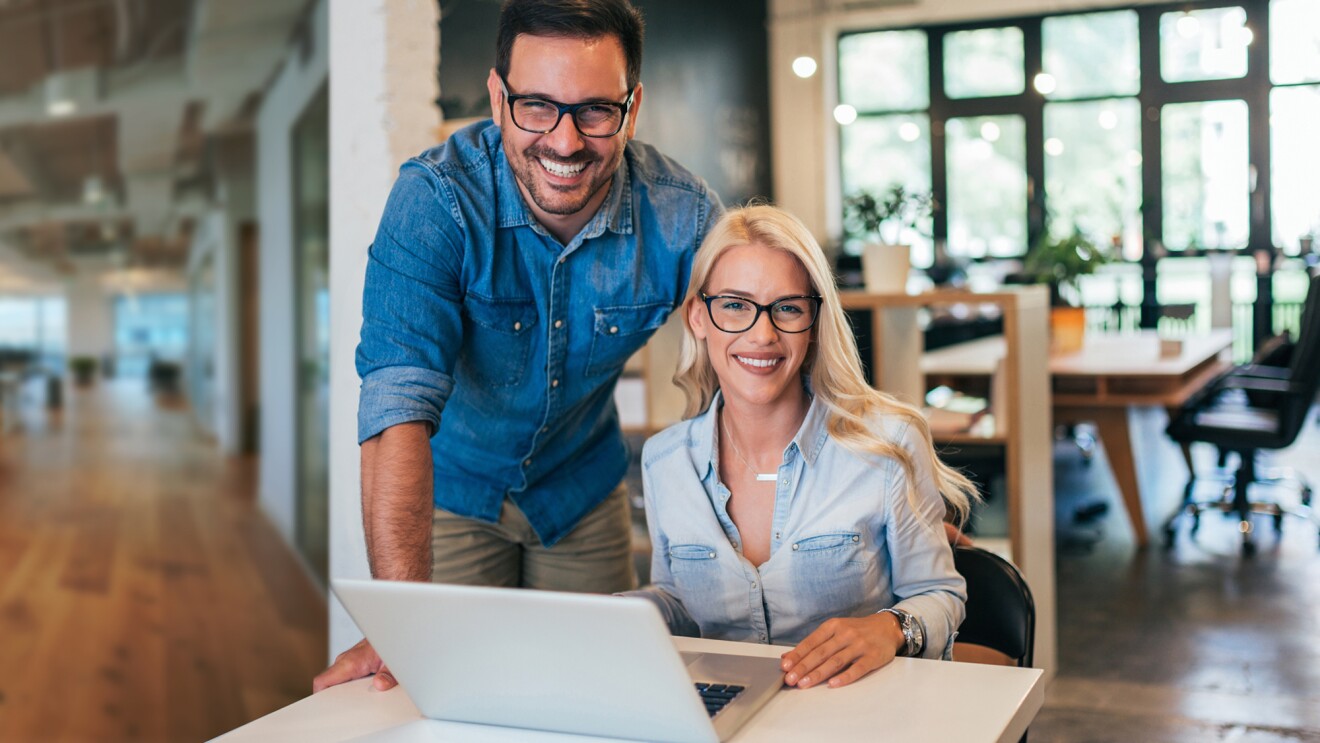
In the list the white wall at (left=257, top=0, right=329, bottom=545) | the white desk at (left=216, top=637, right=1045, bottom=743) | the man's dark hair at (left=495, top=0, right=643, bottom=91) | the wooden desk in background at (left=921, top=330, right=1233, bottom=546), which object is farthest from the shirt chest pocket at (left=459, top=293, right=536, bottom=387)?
the wooden desk in background at (left=921, top=330, right=1233, bottom=546)

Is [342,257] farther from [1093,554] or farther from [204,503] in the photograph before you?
[1093,554]

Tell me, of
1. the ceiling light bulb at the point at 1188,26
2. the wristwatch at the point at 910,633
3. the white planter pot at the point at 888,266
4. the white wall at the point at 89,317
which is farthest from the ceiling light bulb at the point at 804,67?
the wristwatch at the point at 910,633

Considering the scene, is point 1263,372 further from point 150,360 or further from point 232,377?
point 150,360

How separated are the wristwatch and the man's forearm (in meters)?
0.64

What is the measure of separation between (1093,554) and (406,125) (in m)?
3.72

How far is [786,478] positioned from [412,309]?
60 cm

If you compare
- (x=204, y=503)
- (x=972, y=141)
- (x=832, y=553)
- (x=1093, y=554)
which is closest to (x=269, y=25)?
(x=204, y=503)

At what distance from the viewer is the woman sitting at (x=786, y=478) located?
5.57ft

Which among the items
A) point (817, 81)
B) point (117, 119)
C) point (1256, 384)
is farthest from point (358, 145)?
point (817, 81)

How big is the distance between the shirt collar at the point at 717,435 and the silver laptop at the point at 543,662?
512 mm

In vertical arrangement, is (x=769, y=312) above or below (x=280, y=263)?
below

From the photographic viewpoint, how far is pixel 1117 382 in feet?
15.9

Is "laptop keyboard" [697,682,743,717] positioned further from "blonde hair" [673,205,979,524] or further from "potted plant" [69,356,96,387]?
"potted plant" [69,356,96,387]

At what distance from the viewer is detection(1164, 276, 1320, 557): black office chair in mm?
4824
